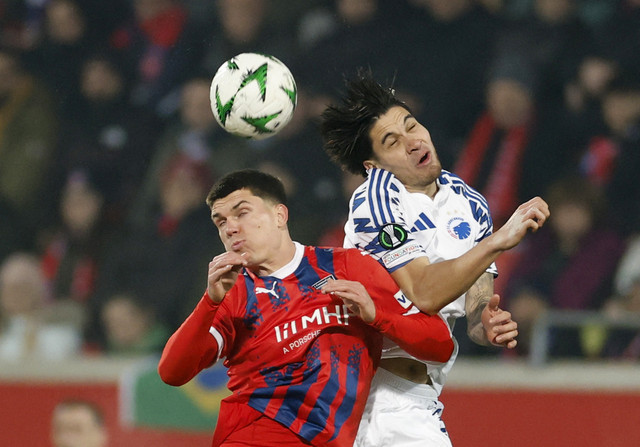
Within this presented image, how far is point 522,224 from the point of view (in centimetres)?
284

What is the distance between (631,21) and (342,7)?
5.78 ft

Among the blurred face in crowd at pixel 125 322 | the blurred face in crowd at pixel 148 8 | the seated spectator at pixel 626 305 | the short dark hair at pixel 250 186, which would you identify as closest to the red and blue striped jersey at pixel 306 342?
the short dark hair at pixel 250 186

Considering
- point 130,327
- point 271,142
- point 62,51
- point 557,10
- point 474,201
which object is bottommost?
point 474,201

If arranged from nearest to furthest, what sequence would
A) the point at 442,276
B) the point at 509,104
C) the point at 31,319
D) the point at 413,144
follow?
the point at 442,276 → the point at 413,144 → the point at 509,104 → the point at 31,319

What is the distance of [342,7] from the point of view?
620 cm

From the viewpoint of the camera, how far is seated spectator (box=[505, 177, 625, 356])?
5.15m

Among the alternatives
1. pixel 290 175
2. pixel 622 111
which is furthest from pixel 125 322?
pixel 622 111

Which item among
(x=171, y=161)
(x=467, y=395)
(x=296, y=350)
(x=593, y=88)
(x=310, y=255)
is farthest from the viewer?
(x=171, y=161)

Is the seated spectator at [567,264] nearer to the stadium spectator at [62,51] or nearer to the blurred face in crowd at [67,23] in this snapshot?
the stadium spectator at [62,51]

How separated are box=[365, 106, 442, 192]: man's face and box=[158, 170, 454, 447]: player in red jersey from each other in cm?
36

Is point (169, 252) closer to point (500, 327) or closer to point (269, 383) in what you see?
point (269, 383)

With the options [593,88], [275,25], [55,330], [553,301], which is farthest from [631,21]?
[55,330]

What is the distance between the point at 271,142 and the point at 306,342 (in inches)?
125

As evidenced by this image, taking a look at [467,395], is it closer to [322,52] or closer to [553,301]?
[553,301]
